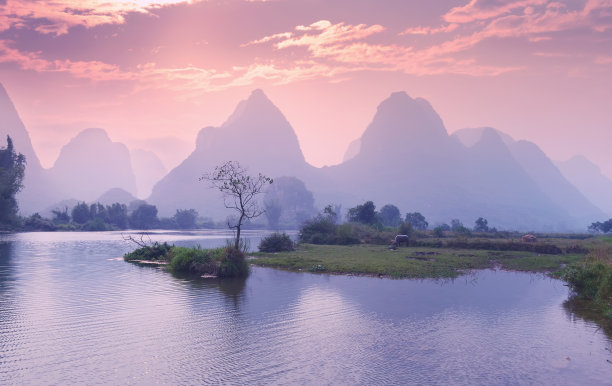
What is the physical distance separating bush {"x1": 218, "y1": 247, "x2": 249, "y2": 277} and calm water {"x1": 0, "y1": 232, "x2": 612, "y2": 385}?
152 inches

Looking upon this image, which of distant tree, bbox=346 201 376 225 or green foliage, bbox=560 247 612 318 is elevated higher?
distant tree, bbox=346 201 376 225

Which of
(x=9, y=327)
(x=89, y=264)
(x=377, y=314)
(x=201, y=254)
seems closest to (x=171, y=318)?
(x=9, y=327)

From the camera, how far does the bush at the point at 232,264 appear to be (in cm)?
3819

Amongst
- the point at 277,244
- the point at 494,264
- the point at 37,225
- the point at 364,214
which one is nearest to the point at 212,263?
the point at 277,244

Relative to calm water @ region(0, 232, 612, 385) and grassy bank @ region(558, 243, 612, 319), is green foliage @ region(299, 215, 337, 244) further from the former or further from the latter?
grassy bank @ region(558, 243, 612, 319)

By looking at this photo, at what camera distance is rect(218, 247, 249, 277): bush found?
38188 millimetres

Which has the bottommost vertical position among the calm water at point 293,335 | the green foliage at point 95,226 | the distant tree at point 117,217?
the calm water at point 293,335

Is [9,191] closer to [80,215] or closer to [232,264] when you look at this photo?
[80,215]

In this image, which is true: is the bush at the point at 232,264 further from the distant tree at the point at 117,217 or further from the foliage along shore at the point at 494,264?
the distant tree at the point at 117,217

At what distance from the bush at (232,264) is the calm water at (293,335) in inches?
152

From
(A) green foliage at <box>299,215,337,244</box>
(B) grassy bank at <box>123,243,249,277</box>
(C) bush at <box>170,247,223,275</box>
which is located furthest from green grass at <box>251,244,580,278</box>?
(A) green foliage at <box>299,215,337,244</box>

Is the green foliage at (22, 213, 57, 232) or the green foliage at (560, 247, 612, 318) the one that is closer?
Answer: the green foliage at (560, 247, 612, 318)

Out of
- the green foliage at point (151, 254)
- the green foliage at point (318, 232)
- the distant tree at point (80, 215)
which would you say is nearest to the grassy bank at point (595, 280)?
the green foliage at point (151, 254)

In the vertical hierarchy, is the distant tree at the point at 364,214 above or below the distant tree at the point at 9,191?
below
